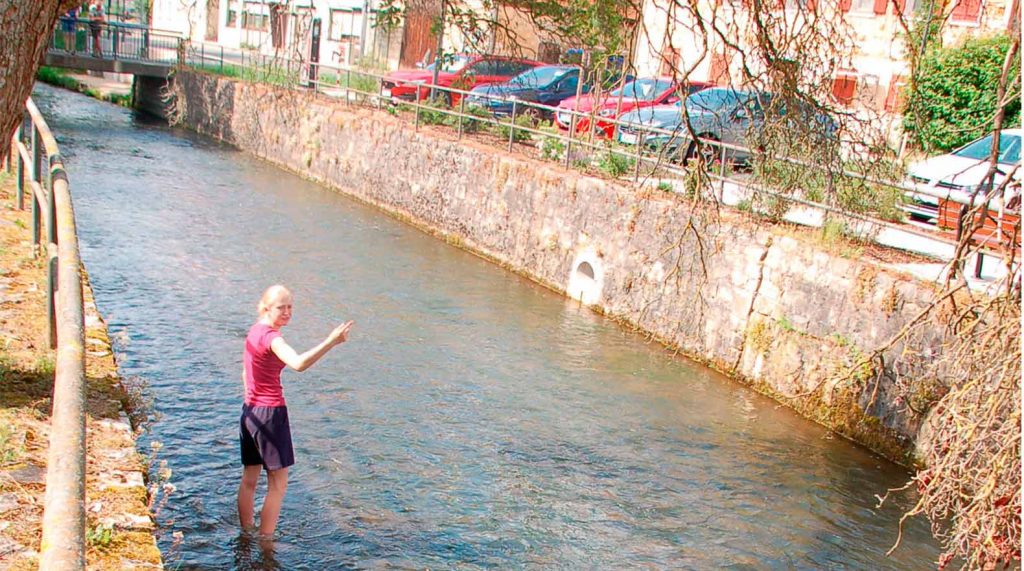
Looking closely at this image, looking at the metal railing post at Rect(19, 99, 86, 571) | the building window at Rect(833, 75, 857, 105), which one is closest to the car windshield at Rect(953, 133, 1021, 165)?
the building window at Rect(833, 75, 857, 105)

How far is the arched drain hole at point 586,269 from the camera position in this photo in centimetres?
1563

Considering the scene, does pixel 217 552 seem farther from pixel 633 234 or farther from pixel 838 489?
pixel 633 234

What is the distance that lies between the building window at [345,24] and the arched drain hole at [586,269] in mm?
32645

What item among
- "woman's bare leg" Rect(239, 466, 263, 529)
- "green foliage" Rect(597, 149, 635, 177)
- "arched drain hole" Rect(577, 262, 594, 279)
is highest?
"green foliage" Rect(597, 149, 635, 177)

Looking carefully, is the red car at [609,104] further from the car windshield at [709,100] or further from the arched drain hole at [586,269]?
the arched drain hole at [586,269]

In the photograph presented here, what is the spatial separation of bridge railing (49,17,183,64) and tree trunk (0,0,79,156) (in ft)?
95.3

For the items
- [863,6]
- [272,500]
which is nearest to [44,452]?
[272,500]

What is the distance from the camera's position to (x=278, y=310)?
654cm

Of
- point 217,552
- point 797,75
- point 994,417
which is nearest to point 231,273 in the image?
point 217,552

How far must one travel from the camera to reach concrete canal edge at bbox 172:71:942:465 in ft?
36.1

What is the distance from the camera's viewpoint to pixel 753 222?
518 inches

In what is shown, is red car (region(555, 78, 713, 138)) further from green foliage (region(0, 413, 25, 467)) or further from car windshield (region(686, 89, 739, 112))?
green foliage (region(0, 413, 25, 467))

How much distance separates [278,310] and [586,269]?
9571mm

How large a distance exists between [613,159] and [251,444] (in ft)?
34.5
